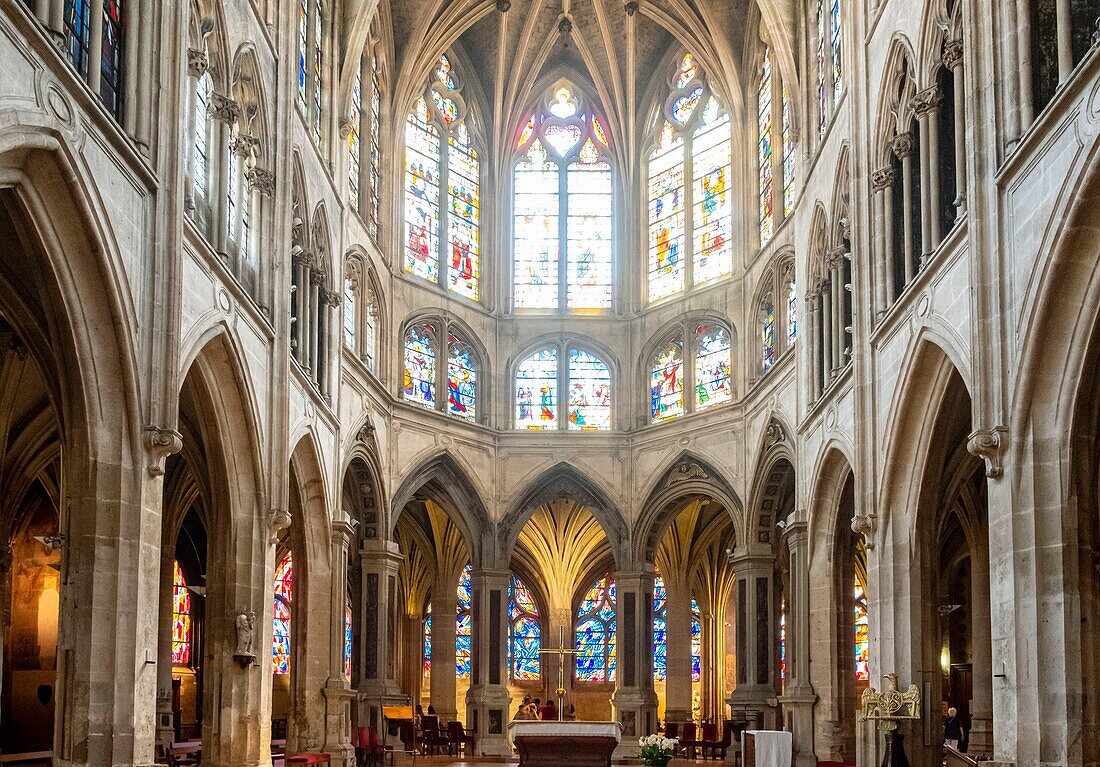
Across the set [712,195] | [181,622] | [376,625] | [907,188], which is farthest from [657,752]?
[181,622]

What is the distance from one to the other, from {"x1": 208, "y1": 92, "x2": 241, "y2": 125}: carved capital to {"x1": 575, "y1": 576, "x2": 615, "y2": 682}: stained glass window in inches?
966

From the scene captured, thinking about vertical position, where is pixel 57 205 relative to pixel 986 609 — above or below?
above

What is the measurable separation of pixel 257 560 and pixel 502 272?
51.5 ft

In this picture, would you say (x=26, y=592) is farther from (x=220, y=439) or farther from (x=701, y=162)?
(x=701, y=162)

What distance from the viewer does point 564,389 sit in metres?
34.8

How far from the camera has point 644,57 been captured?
35.9m

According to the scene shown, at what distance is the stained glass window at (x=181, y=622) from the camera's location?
3569cm

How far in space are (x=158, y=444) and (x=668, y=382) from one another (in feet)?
65.0

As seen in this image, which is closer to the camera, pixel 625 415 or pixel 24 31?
pixel 24 31

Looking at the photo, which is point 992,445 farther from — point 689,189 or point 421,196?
point 421,196

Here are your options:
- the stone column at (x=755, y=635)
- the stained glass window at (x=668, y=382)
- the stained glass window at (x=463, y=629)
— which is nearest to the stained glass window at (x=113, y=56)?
the stone column at (x=755, y=635)

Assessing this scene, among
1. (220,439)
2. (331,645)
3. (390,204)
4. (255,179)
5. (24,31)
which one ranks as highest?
(390,204)

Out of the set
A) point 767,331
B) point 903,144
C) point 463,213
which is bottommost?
point 767,331

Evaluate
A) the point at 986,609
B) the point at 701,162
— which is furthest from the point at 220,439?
the point at 701,162
